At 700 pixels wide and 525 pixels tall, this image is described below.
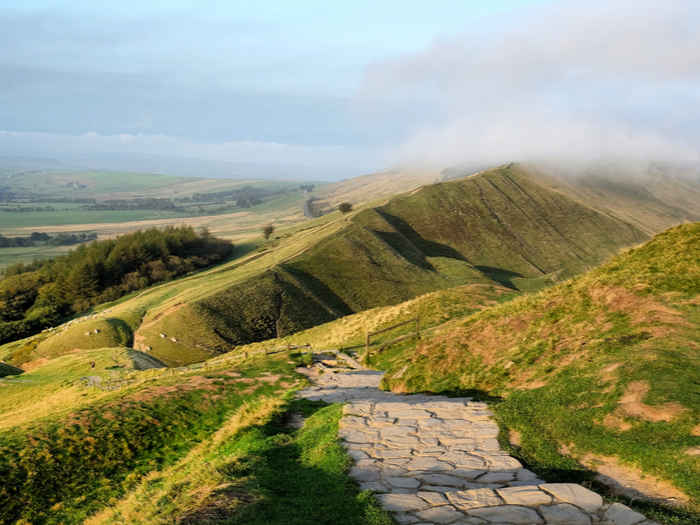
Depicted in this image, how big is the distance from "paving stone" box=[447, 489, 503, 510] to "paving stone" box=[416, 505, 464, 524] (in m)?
0.25

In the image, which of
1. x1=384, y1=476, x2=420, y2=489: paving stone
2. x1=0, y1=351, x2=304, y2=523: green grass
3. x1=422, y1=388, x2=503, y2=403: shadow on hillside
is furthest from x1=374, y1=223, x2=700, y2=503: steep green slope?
x1=0, y1=351, x2=304, y2=523: green grass

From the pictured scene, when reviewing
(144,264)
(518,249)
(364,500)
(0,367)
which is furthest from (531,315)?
(518,249)

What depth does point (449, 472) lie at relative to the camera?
11.8 meters

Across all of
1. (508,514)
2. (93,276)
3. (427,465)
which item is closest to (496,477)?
(427,465)

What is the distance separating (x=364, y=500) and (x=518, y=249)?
143m

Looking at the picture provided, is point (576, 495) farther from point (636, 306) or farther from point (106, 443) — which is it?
point (106, 443)

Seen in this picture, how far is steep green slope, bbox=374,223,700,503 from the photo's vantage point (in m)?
12.4

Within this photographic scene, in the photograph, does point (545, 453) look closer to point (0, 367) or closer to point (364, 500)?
point (364, 500)

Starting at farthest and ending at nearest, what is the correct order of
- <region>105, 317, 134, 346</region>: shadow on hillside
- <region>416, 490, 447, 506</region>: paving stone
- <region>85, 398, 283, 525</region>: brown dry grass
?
1. <region>105, 317, 134, 346</region>: shadow on hillside
2. <region>85, 398, 283, 525</region>: brown dry grass
3. <region>416, 490, 447, 506</region>: paving stone

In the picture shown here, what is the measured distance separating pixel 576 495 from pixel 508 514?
1.64m

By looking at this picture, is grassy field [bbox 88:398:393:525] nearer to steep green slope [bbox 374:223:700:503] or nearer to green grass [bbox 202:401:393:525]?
green grass [bbox 202:401:393:525]

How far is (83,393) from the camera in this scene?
31.4 m

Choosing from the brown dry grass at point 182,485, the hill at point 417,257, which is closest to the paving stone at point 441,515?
the brown dry grass at point 182,485

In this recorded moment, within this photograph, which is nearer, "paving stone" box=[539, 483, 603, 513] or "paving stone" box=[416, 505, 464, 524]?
"paving stone" box=[416, 505, 464, 524]
